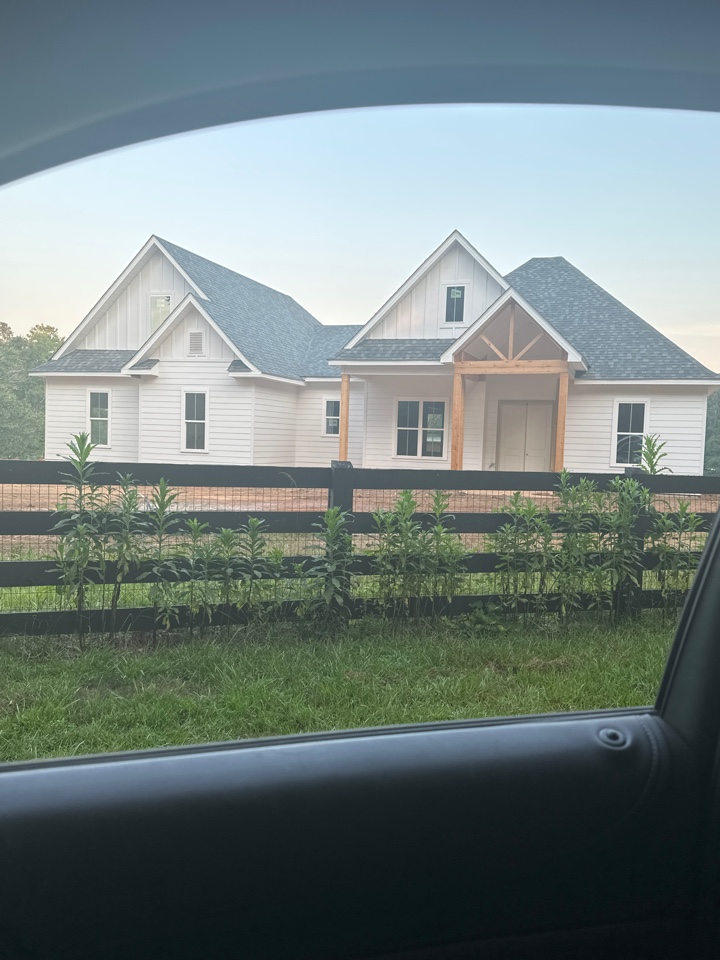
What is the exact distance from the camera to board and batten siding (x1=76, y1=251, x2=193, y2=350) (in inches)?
426

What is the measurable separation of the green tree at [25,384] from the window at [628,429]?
7897 mm

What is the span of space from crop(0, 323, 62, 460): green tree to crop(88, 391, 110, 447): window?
31.1 inches

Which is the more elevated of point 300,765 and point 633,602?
point 300,765

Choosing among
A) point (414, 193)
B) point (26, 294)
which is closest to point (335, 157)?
point (414, 193)

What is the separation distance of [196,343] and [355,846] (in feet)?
34.1

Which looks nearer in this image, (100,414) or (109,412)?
(100,414)

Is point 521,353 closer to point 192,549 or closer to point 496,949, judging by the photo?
point 192,549

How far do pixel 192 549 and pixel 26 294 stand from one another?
6.77 metres

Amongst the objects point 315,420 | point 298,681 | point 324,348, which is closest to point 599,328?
point 324,348

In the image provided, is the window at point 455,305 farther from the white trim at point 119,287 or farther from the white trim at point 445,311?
the white trim at point 119,287

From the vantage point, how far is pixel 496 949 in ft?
3.26

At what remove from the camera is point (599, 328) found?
11.0m

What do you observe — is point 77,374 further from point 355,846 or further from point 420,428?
point 355,846

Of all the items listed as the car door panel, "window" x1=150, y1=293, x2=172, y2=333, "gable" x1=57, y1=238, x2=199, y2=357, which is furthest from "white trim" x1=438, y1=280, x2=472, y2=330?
the car door panel
